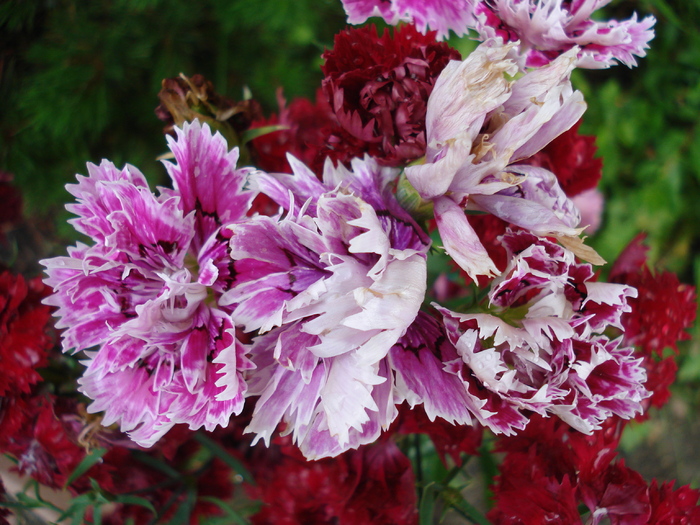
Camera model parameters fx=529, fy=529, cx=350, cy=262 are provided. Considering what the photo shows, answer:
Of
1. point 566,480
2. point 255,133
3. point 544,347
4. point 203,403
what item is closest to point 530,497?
point 566,480

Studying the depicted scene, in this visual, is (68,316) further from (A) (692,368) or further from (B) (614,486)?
(A) (692,368)

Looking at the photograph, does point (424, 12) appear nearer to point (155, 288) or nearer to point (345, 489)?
point (155, 288)

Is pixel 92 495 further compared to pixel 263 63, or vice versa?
pixel 263 63

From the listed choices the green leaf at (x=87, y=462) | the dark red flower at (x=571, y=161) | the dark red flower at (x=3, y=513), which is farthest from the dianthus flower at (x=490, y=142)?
the dark red flower at (x=3, y=513)

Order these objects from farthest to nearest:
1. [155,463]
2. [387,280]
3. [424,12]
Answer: [155,463], [424,12], [387,280]

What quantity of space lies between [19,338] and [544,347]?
40 cm

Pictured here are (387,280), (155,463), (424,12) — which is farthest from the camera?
(155,463)

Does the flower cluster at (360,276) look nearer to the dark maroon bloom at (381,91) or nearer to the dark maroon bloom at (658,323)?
the dark maroon bloom at (381,91)

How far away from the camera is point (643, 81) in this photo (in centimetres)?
125

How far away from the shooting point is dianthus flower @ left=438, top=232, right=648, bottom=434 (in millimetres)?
318

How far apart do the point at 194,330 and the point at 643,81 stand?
1.30 m

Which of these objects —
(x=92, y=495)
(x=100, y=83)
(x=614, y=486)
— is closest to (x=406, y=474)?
(x=614, y=486)

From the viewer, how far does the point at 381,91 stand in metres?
0.35

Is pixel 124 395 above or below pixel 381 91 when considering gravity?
below
